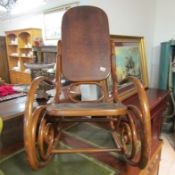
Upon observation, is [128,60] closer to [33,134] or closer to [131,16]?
[131,16]

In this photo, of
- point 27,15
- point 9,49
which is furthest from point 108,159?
point 9,49

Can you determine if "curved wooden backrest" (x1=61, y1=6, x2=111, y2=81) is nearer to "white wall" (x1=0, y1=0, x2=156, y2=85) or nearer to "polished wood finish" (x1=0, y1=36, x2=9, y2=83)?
"white wall" (x1=0, y1=0, x2=156, y2=85)

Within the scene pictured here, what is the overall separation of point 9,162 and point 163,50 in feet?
7.13

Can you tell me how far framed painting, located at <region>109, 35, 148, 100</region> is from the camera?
5.84ft

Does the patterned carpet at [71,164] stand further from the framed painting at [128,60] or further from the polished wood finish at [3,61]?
the polished wood finish at [3,61]

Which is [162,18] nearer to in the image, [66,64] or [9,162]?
[66,64]

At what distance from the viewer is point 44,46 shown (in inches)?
148

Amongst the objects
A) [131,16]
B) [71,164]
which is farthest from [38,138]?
[131,16]

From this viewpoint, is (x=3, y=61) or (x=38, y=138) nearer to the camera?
(x=38, y=138)

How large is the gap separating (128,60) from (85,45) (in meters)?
0.79

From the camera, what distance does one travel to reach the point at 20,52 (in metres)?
4.71

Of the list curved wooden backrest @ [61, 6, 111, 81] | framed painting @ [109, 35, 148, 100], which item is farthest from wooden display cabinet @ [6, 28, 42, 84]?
curved wooden backrest @ [61, 6, 111, 81]

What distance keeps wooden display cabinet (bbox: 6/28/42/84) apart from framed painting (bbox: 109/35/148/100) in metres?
2.58

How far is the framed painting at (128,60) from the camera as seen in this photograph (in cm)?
178
